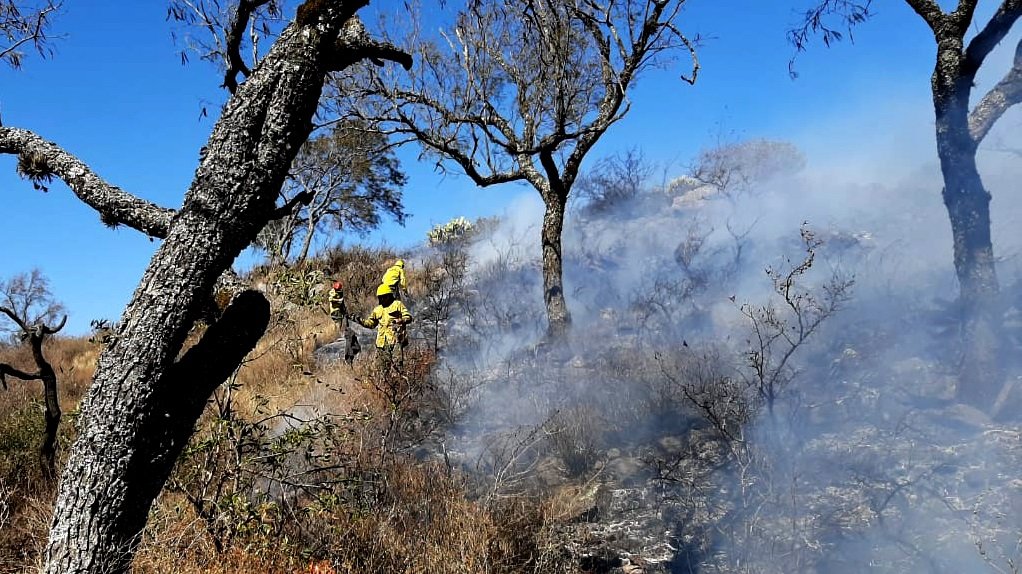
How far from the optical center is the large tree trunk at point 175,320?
8.86 ft

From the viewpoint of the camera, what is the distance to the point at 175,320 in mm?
2793

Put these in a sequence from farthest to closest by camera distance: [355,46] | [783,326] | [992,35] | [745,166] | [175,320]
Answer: [745,166], [783,326], [992,35], [355,46], [175,320]

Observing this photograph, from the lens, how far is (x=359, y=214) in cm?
2425

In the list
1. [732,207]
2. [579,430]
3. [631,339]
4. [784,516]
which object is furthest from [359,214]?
[784,516]

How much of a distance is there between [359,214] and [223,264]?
22.0 m

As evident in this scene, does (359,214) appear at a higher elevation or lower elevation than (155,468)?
higher

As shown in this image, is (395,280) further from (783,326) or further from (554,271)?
(783,326)

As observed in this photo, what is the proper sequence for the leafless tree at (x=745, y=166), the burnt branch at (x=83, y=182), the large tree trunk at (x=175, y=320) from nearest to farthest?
the large tree trunk at (x=175, y=320), the burnt branch at (x=83, y=182), the leafless tree at (x=745, y=166)

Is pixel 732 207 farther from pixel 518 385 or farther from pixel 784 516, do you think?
pixel 784 516

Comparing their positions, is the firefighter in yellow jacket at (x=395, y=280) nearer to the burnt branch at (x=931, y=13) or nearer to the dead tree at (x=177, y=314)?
the dead tree at (x=177, y=314)

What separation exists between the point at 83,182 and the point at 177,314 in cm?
114

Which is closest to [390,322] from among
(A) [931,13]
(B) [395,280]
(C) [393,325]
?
(C) [393,325]

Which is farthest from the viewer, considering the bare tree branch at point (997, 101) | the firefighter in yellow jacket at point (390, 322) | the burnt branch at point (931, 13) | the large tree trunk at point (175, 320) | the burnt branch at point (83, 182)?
the firefighter in yellow jacket at point (390, 322)

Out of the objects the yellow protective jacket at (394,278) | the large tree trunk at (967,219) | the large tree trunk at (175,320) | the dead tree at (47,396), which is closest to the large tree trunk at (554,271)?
the yellow protective jacket at (394,278)
